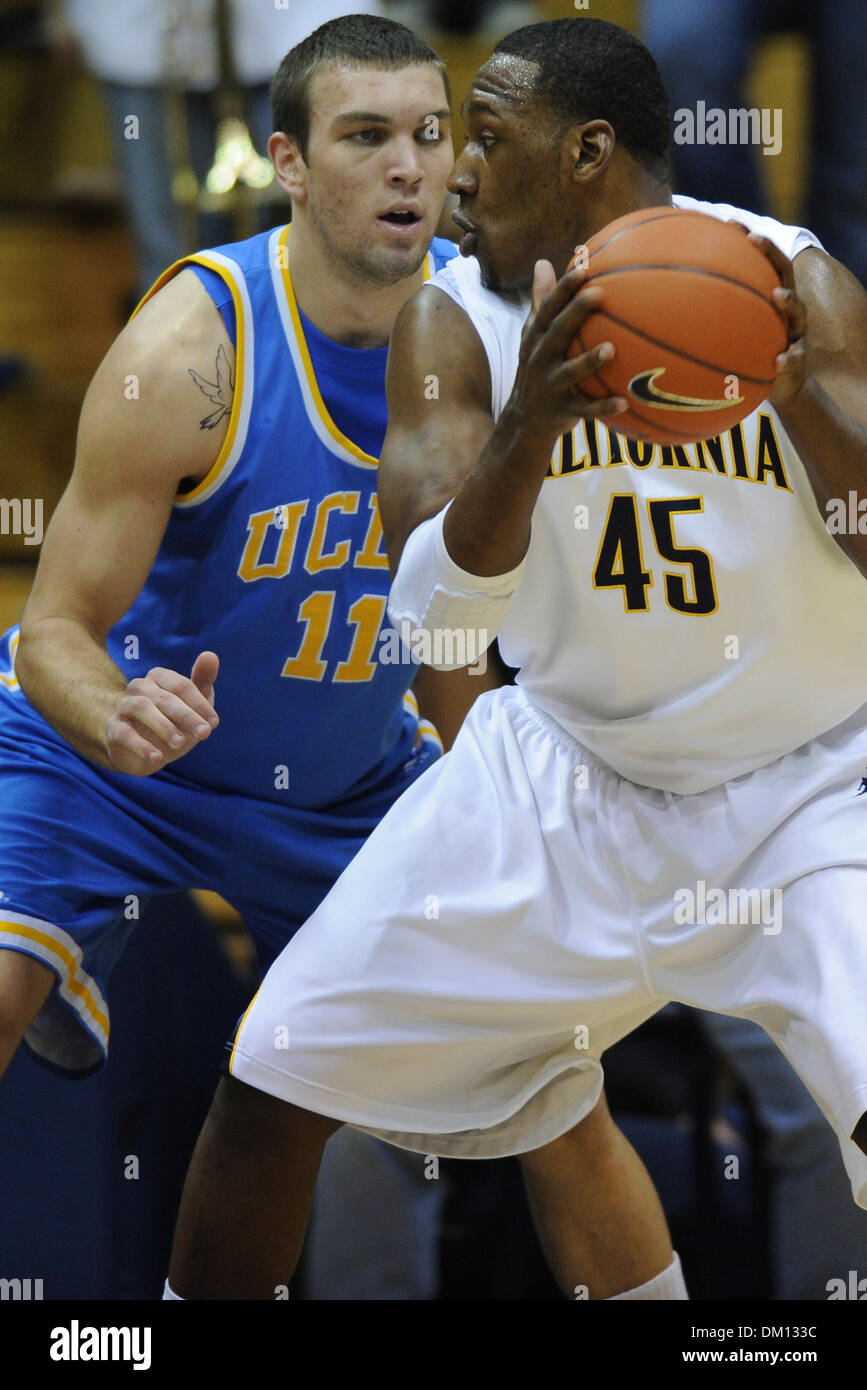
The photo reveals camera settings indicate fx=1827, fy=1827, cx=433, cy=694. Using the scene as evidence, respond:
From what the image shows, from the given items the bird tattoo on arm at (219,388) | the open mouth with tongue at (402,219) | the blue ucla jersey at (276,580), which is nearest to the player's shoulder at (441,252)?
the blue ucla jersey at (276,580)

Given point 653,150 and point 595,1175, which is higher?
point 653,150

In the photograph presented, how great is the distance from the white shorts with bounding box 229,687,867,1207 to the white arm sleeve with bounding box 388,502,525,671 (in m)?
0.40

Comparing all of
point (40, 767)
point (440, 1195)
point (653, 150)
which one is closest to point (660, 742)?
point (653, 150)

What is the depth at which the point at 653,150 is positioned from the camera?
8.04ft

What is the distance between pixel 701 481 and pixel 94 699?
3.07 feet

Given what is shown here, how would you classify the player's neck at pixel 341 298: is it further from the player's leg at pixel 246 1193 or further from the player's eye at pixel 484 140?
the player's leg at pixel 246 1193

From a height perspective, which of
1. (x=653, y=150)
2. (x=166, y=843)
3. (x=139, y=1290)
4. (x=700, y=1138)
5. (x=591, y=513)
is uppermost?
(x=653, y=150)

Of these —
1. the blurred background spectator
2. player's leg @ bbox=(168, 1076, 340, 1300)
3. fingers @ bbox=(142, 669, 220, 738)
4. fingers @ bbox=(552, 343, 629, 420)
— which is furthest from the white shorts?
the blurred background spectator

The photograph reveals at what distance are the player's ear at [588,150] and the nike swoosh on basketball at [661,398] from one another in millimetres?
497

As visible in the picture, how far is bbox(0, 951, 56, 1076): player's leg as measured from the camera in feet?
9.21

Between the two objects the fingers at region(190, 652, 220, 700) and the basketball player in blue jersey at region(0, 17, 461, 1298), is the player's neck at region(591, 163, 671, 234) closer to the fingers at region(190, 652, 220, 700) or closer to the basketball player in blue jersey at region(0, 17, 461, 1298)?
the basketball player in blue jersey at region(0, 17, 461, 1298)

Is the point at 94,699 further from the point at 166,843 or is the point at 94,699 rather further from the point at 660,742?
the point at 660,742

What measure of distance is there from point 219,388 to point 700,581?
93 cm

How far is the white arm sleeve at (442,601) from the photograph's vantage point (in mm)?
2145
